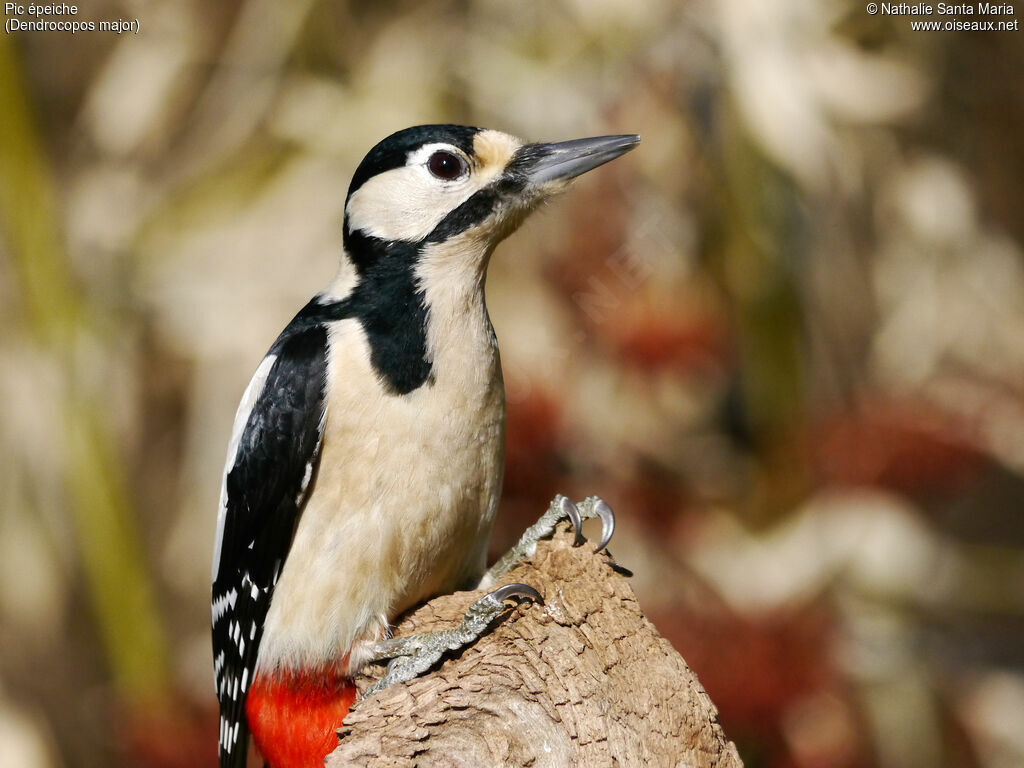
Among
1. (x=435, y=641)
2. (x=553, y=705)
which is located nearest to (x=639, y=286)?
(x=435, y=641)

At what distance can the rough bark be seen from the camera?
3.94 ft

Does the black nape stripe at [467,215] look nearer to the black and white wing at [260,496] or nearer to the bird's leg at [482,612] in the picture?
the black and white wing at [260,496]

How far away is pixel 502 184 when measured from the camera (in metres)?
1.60

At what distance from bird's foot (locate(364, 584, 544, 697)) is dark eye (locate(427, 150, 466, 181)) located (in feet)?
2.18

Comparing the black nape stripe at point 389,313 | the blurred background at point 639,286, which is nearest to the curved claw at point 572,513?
the black nape stripe at point 389,313

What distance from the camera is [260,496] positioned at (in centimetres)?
157

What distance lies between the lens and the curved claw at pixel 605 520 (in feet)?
4.96

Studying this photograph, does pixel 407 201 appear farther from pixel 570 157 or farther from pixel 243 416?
pixel 243 416

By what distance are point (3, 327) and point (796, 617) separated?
2.41 m

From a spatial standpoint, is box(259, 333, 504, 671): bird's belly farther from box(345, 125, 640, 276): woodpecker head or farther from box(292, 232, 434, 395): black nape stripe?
box(345, 125, 640, 276): woodpecker head

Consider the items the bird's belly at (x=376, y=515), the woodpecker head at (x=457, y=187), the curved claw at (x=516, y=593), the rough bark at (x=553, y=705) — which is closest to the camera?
the rough bark at (x=553, y=705)

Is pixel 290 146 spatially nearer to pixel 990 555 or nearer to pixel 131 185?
pixel 131 185

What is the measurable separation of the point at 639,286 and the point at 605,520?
47.6 inches

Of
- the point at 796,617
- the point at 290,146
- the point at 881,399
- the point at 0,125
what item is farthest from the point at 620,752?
the point at 0,125
